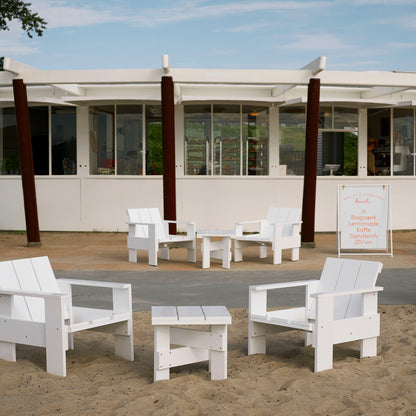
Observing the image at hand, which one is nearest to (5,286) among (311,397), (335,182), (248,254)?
(311,397)

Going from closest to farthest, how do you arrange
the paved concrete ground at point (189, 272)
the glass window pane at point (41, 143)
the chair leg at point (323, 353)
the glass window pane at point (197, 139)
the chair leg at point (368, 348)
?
the chair leg at point (323, 353), the chair leg at point (368, 348), the paved concrete ground at point (189, 272), the glass window pane at point (197, 139), the glass window pane at point (41, 143)

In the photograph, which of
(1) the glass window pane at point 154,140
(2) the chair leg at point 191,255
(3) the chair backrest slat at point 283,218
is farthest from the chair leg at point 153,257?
(1) the glass window pane at point 154,140

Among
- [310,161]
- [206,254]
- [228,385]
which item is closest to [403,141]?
[310,161]

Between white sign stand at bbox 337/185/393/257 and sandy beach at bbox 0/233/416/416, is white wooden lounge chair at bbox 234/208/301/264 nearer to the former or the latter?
white sign stand at bbox 337/185/393/257

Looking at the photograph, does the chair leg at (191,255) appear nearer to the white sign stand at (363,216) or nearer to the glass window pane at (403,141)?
the white sign stand at (363,216)

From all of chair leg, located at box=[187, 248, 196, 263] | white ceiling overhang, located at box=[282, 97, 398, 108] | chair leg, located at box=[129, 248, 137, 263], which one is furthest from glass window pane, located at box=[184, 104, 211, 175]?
chair leg, located at box=[129, 248, 137, 263]

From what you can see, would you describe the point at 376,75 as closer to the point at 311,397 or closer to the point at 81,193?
the point at 81,193

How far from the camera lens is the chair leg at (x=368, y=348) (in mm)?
4750

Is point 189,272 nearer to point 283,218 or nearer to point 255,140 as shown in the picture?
point 283,218

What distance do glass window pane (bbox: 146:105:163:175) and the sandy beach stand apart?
942cm

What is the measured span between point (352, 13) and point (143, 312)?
17685mm

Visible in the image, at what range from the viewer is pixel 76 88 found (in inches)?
559

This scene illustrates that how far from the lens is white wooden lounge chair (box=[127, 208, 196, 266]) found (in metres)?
9.45

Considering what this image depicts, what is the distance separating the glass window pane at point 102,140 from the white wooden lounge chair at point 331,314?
10.2m
